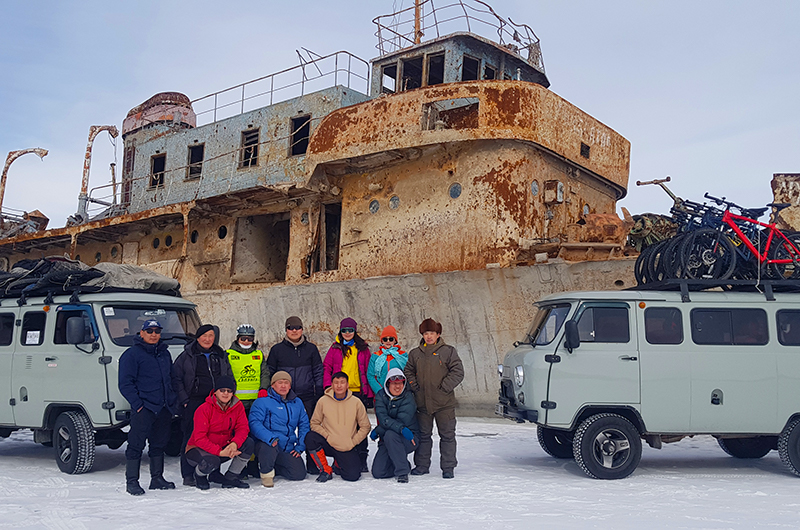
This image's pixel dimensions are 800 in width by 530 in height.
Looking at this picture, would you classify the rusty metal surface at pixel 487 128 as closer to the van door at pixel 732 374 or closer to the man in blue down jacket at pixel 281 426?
the van door at pixel 732 374

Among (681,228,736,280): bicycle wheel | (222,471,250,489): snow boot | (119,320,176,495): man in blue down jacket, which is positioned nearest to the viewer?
(119,320,176,495): man in blue down jacket

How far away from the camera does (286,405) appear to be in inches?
247

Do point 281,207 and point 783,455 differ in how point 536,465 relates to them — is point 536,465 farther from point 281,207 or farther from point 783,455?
point 281,207

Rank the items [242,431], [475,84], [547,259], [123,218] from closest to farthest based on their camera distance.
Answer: [242,431], [547,259], [475,84], [123,218]

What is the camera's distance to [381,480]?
6.29 m

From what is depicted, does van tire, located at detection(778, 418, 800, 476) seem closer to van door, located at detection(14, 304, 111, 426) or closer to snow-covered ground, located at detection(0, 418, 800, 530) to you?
snow-covered ground, located at detection(0, 418, 800, 530)

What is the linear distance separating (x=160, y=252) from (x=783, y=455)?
48.7ft

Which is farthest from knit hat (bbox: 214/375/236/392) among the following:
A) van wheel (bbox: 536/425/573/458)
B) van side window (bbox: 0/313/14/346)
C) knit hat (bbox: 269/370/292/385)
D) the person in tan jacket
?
van wheel (bbox: 536/425/573/458)

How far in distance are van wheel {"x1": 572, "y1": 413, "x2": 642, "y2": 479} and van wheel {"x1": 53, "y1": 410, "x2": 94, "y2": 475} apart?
4522 millimetres

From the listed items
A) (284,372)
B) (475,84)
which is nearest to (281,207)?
(475,84)

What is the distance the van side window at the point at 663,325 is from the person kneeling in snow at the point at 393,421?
2.37m

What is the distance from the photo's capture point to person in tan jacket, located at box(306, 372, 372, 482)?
6242 mm

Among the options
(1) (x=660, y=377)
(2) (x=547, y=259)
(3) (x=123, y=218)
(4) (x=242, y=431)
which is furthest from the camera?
(3) (x=123, y=218)

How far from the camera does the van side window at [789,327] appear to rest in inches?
262
